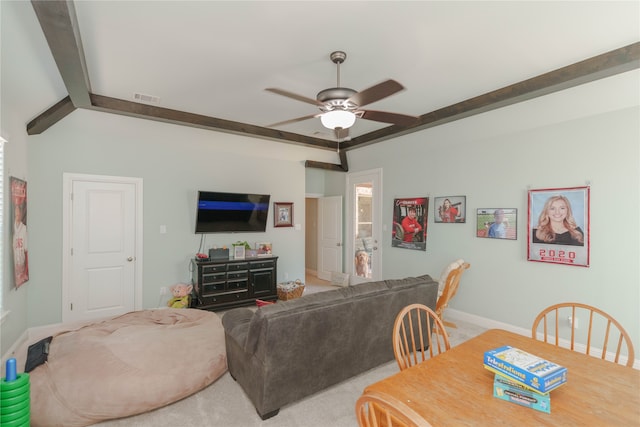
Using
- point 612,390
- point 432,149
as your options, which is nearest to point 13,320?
point 612,390

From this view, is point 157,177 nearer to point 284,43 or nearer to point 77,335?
point 77,335

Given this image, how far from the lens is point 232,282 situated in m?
4.70

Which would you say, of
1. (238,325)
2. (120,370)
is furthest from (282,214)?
(120,370)

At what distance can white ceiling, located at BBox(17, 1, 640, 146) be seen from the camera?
2107 mm

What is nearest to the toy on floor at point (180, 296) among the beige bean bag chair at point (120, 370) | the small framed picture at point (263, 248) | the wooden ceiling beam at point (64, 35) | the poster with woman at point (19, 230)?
the beige bean bag chair at point (120, 370)

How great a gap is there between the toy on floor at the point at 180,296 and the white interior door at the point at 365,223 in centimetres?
327

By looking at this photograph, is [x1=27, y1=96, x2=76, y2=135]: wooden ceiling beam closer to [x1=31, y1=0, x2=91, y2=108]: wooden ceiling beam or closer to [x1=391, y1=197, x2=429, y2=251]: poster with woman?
[x1=31, y1=0, x2=91, y2=108]: wooden ceiling beam

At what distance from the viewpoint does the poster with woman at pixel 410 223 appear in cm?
492

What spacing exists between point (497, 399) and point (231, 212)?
4.41 meters

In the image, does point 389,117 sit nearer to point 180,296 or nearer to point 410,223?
point 410,223

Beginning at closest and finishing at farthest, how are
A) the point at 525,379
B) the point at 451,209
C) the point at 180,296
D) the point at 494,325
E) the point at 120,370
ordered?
the point at 525,379, the point at 120,370, the point at 494,325, the point at 180,296, the point at 451,209

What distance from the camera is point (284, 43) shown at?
2502 mm

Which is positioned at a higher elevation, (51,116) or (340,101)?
(51,116)

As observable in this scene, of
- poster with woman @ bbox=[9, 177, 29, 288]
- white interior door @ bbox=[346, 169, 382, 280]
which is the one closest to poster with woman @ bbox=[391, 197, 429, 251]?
white interior door @ bbox=[346, 169, 382, 280]
